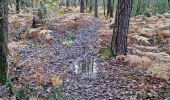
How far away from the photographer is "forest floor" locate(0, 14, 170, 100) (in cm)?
702

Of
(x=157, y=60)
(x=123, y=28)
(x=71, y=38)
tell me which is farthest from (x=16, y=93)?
(x=71, y=38)

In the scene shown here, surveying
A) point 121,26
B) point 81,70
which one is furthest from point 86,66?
point 121,26

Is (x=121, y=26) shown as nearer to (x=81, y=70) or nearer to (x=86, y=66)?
(x=86, y=66)

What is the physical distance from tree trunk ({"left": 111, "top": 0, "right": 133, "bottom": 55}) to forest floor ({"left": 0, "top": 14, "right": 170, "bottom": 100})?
366mm

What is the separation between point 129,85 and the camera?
759 cm

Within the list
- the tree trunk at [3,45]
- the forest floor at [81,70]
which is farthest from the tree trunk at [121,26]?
the tree trunk at [3,45]

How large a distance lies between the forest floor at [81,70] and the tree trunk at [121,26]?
366mm

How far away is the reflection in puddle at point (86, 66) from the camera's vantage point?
28.3ft

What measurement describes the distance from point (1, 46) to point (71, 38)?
23.4 feet

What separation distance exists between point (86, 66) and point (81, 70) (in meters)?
0.47

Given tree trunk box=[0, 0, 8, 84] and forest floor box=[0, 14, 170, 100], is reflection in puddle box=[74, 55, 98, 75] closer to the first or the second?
forest floor box=[0, 14, 170, 100]

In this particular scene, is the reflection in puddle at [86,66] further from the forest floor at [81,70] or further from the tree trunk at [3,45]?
the tree trunk at [3,45]

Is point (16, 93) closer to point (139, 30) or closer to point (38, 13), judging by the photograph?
point (38, 13)

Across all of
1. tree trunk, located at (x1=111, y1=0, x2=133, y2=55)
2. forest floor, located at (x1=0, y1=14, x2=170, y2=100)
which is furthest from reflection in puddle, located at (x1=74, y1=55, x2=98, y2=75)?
tree trunk, located at (x1=111, y1=0, x2=133, y2=55)
